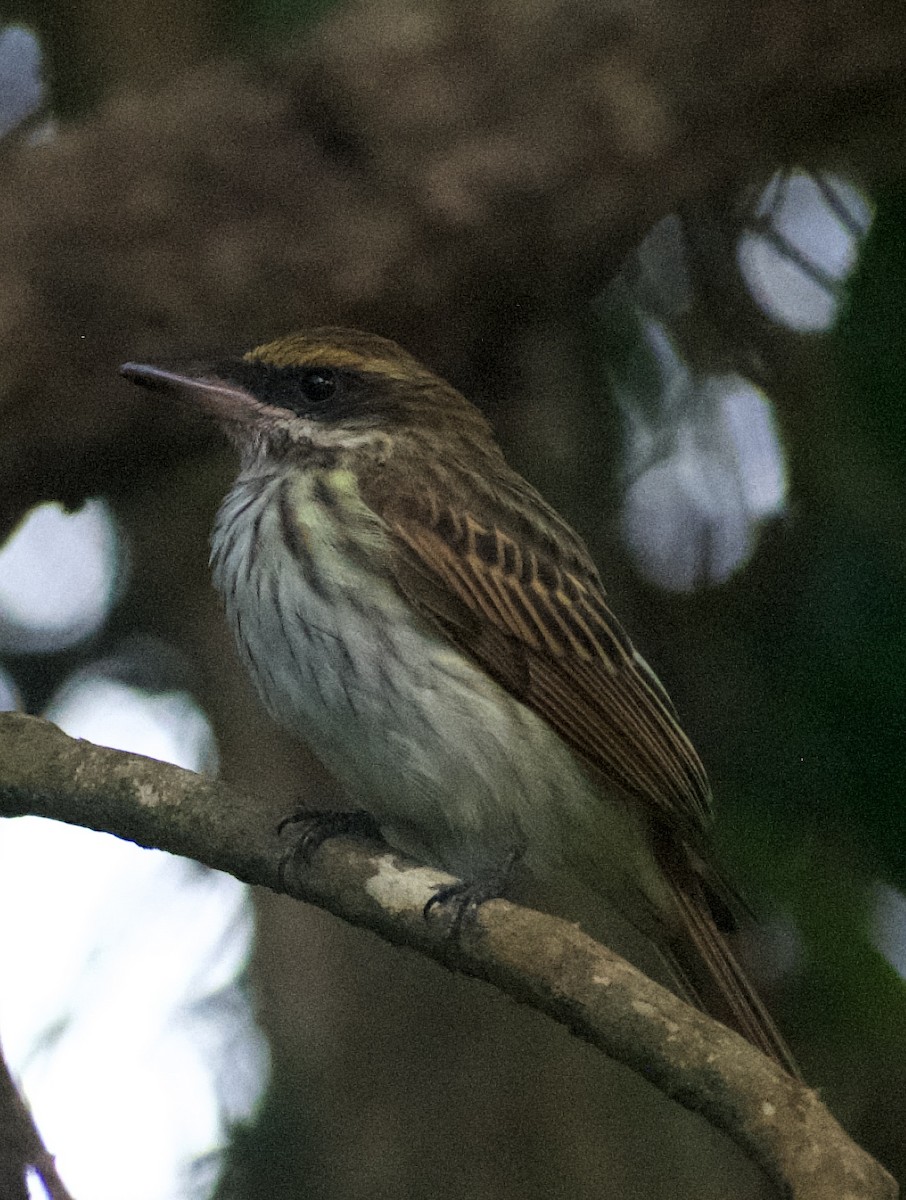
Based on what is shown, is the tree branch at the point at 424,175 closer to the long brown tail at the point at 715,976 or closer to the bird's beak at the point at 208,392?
the bird's beak at the point at 208,392

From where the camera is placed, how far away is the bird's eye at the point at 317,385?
2.66 metres

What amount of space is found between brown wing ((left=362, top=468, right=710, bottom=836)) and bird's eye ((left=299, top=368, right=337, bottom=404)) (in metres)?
0.20

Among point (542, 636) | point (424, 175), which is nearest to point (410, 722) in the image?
point (542, 636)

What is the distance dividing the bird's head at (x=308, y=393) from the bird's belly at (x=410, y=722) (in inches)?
11.1

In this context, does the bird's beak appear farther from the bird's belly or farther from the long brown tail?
the long brown tail

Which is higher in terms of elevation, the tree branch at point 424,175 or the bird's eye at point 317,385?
the tree branch at point 424,175

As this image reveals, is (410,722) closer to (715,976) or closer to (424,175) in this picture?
(715,976)

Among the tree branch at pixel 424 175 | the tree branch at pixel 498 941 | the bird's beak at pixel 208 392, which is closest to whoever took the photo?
the tree branch at pixel 498 941

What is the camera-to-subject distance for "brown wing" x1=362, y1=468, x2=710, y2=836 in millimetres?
2416

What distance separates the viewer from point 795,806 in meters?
2.62

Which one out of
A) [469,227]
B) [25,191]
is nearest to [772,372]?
[469,227]

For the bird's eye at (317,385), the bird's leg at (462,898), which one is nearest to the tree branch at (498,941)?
the bird's leg at (462,898)

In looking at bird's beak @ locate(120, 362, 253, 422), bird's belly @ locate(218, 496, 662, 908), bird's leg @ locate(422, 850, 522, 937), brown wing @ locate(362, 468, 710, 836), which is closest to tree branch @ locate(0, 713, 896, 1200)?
bird's leg @ locate(422, 850, 522, 937)

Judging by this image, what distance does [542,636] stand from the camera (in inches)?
98.0
